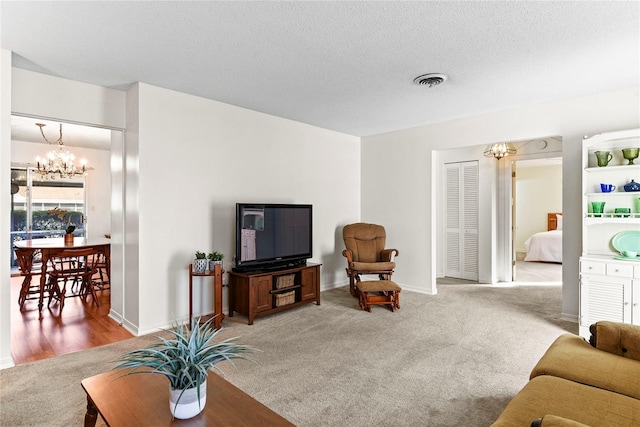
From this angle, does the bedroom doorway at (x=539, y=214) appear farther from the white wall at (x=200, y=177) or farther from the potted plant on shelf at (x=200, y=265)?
the potted plant on shelf at (x=200, y=265)

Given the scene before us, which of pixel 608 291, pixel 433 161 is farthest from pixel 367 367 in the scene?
pixel 433 161

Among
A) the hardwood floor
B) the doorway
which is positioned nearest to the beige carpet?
the hardwood floor

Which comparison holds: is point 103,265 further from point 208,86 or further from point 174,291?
point 208,86

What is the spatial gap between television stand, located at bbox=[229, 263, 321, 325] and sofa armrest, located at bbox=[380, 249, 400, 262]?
1093 mm

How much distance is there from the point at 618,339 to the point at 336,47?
2611 mm

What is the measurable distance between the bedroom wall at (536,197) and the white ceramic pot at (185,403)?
31.9 ft

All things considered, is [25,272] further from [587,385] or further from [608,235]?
[608,235]

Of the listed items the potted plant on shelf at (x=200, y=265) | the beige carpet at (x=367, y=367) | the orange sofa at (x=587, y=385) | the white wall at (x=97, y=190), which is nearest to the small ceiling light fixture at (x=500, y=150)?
the beige carpet at (x=367, y=367)

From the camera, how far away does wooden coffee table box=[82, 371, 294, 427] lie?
145cm

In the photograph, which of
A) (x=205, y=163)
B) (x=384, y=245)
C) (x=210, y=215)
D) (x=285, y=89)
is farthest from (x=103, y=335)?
(x=384, y=245)

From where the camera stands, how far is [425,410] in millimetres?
2166

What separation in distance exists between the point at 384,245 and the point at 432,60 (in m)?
2.97

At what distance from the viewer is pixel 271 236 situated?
4227mm

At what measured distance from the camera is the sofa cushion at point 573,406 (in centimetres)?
133
